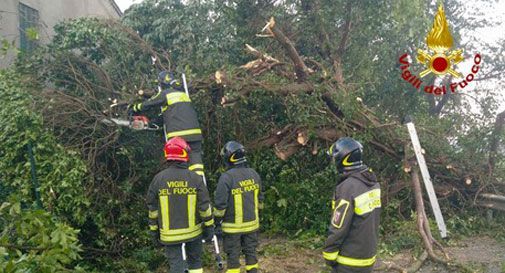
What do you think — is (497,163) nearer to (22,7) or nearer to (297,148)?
(297,148)

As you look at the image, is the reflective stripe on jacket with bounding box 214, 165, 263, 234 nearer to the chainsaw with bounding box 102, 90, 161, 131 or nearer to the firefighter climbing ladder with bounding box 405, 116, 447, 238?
the chainsaw with bounding box 102, 90, 161, 131

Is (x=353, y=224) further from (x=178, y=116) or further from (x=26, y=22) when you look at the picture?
(x=26, y=22)

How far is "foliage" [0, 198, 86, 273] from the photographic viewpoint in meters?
3.69

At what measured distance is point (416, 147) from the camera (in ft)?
20.9

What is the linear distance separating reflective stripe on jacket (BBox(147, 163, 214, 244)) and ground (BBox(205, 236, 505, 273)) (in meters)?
1.36

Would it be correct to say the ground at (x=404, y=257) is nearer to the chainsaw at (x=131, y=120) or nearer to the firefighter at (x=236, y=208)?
the firefighter at (x=236, y=208)

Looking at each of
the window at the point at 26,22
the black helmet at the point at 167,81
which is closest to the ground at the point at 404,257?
the black helmet at the point at 167,81

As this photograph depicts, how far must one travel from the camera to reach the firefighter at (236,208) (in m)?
4.51

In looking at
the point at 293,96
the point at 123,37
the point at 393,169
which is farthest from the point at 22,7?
the point at 393,169

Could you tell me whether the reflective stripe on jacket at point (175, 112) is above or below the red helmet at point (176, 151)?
above

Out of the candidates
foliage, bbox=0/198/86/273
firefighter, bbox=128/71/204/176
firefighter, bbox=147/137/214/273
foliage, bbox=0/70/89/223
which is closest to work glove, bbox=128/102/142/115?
firefighter, bbox=128/71/204/176

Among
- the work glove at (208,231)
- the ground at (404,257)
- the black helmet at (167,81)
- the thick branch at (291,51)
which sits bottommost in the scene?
the ground at (404,257)

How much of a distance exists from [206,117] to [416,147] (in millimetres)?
3137

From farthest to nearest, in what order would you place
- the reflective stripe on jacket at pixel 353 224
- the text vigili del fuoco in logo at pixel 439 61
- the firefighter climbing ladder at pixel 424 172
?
the text vigili del fuoco in logo at pixel 439 61, the firefighter climbing ladder at pixel 424 172, the reflective stripe on jacket at pixel 353 224
